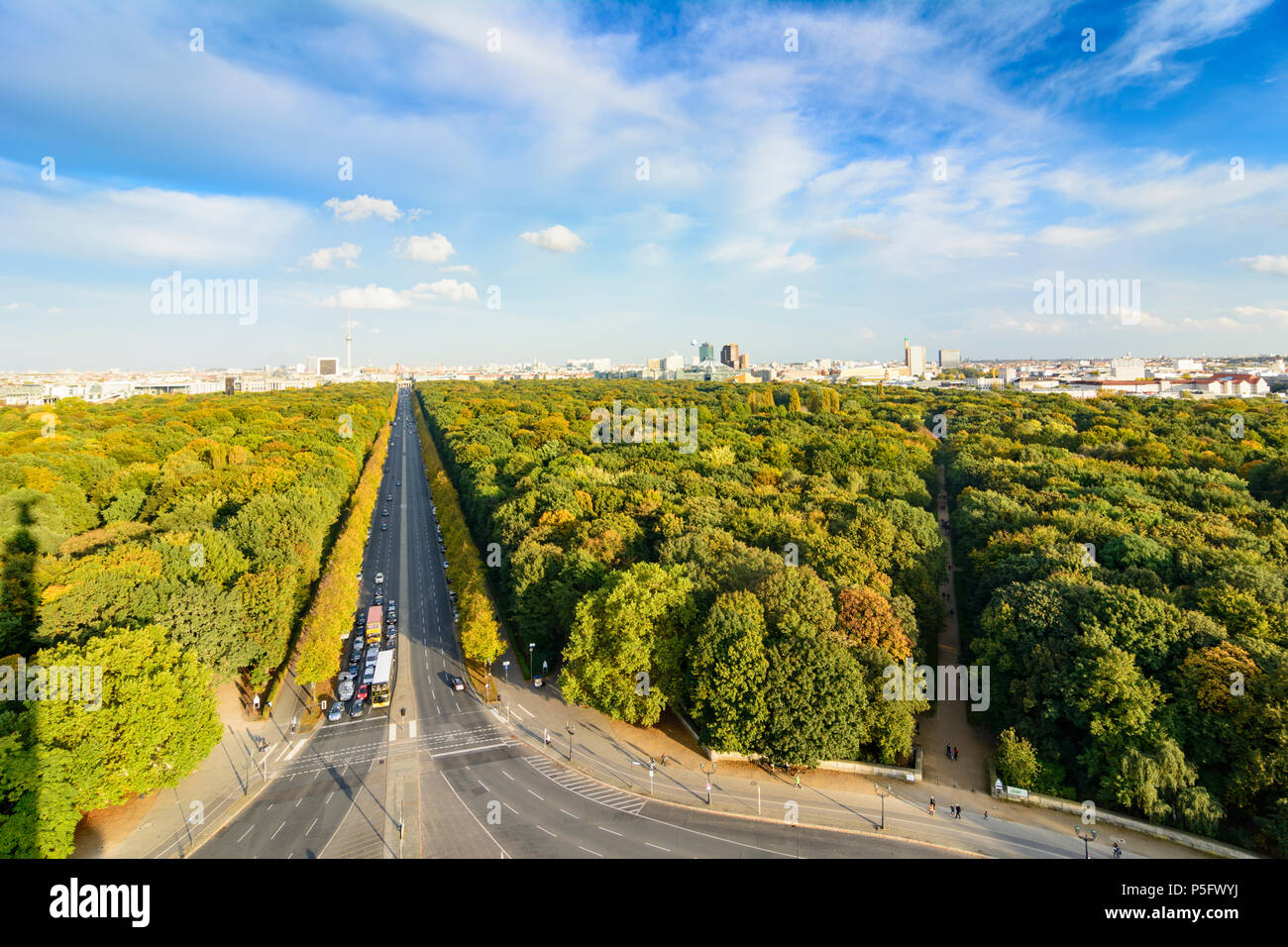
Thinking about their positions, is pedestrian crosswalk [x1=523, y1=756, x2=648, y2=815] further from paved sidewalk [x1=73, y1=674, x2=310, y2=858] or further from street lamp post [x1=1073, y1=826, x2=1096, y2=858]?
street lamp post [x1=1073, y1=826, x2=1096, y2=858]

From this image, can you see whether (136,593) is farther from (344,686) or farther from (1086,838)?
(1086,838)

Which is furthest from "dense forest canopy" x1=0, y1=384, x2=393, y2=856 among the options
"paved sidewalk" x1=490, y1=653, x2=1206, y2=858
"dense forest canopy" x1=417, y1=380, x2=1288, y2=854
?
"paved sidewalk" x1=490, y1=653, x2=1206, y2=858

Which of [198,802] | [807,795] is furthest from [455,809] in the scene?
[807,795]

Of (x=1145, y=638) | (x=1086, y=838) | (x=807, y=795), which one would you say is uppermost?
(x=1145, y=638)

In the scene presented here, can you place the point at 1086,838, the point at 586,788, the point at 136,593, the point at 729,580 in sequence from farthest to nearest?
the point at 729,580 → the point at 136,593 → the point at 586,788 → the point at 1086,838

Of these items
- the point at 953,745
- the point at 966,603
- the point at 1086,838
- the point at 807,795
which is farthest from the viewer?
the point at 966,603
